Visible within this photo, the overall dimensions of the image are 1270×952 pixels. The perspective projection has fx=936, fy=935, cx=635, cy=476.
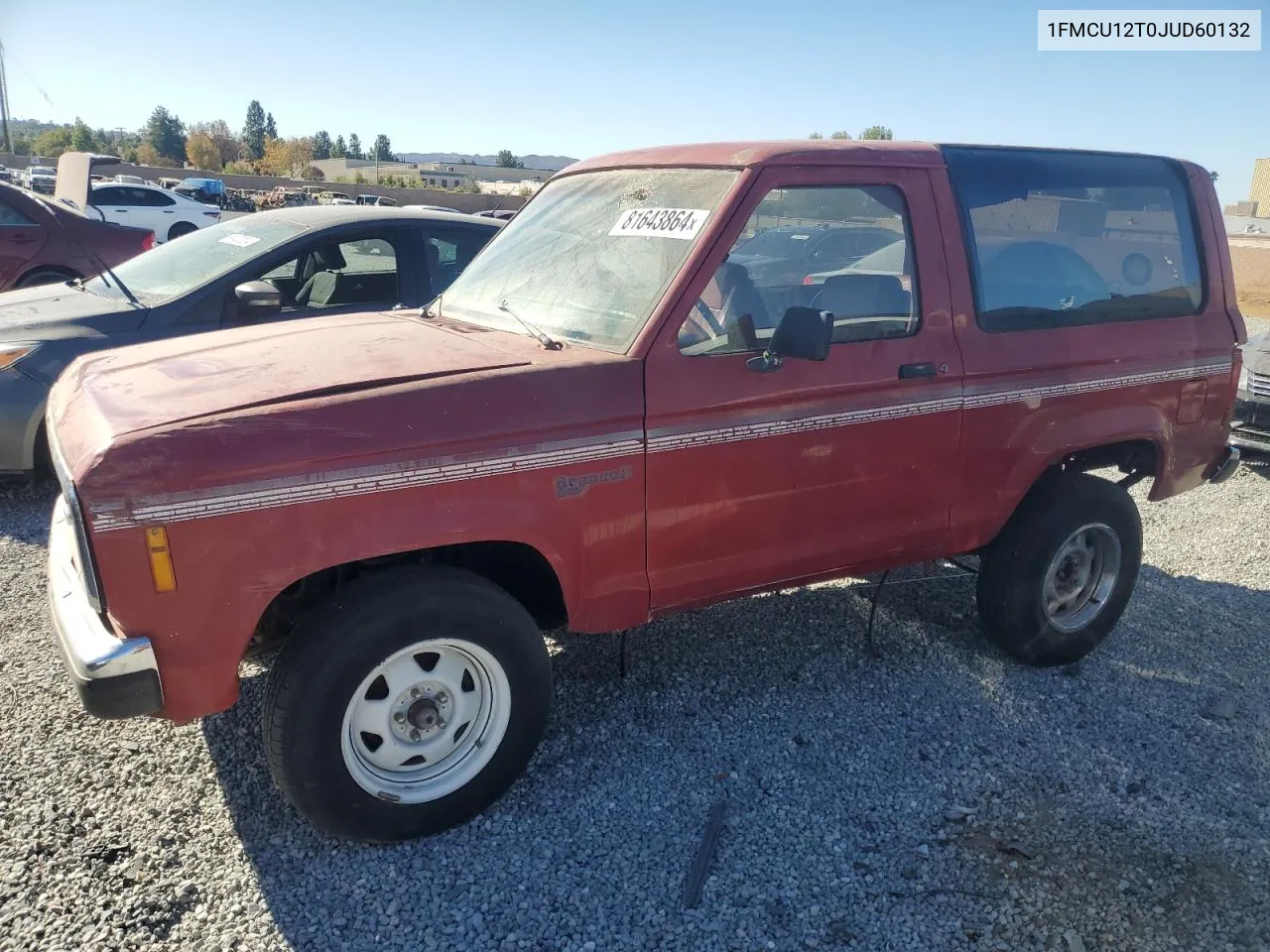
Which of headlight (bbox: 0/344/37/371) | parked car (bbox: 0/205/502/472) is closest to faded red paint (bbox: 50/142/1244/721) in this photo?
parked car (bbox: 0/205/502/472)

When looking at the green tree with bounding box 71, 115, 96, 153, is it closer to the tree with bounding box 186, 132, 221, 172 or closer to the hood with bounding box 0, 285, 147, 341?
the tree with bounding box 186, 132, 221, 172

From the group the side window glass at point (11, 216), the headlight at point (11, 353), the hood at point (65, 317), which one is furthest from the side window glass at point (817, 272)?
the side window glass at point (11, 216)

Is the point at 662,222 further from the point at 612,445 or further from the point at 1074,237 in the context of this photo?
the point at 1074,237

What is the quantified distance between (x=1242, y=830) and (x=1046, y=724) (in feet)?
2.38

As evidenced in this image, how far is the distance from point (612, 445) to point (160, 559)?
1269mm

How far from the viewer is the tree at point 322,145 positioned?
12069 centimetres

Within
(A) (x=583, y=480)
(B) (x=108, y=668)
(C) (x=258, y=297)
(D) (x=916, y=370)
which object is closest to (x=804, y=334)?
(D) (x=916, y=370)

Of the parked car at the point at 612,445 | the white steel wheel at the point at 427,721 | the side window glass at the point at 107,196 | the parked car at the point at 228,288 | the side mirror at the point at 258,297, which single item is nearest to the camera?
the parked car at the point at 612,445

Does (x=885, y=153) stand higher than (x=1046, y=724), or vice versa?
(x=885, y=153)

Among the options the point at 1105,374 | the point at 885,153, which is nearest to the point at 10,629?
the point at 885,153

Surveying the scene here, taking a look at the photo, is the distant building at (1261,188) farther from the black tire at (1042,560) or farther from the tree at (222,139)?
the tree at (222,139)

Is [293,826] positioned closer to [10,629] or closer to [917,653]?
[10,629]

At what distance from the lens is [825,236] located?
340cm

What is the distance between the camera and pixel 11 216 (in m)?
9.03
